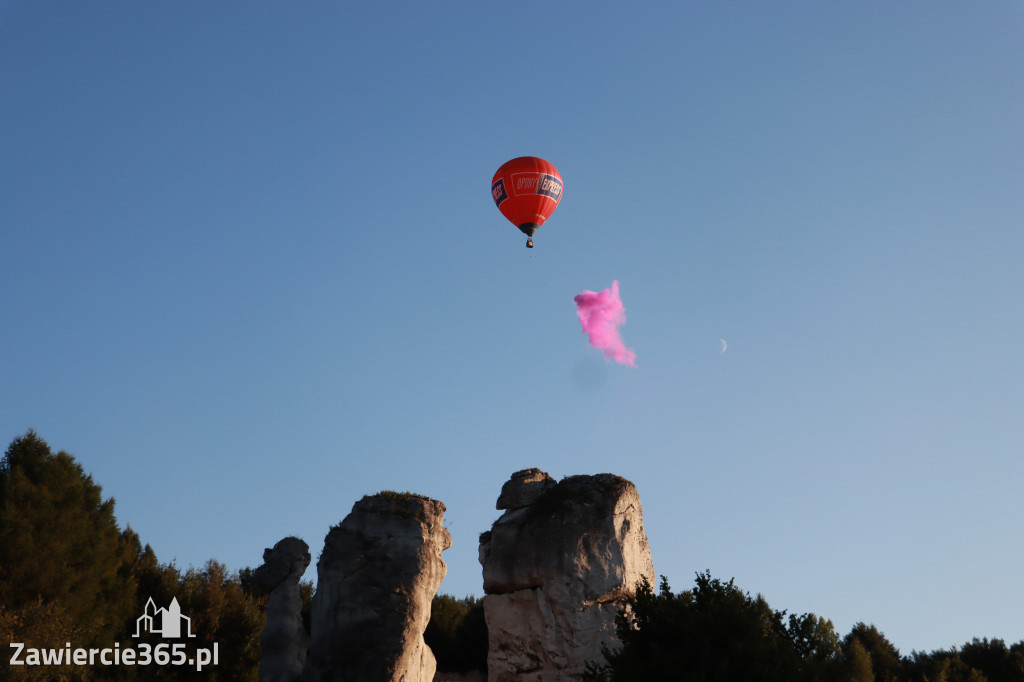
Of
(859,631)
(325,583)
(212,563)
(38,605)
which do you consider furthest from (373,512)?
(859,631)

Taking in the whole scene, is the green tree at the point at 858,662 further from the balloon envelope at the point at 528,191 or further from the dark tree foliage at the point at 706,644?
the dark tree foliage at the point at 706,644

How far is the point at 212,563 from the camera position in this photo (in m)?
47.2

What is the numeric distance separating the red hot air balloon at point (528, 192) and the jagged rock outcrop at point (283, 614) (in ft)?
54.8

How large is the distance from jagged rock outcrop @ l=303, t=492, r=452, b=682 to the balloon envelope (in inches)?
771

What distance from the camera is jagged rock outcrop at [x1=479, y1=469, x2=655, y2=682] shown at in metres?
22.2

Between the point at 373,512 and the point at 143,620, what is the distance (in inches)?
963

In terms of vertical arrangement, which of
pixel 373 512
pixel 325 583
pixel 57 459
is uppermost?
pixel 57 459

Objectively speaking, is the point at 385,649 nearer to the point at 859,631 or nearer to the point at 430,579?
the point at 430,579

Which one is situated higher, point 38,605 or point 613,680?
point 38,605

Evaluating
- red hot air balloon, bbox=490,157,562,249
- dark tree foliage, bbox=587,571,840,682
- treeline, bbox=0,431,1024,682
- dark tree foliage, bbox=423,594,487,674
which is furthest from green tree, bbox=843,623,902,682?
dark tree foliage, bbox=587,571,840,682

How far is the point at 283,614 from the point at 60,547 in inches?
527

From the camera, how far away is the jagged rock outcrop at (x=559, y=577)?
72.9 feet

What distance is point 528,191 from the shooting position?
129 feet

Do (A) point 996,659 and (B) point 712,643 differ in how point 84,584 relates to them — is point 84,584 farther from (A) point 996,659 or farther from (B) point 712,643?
(A) point 996,659
